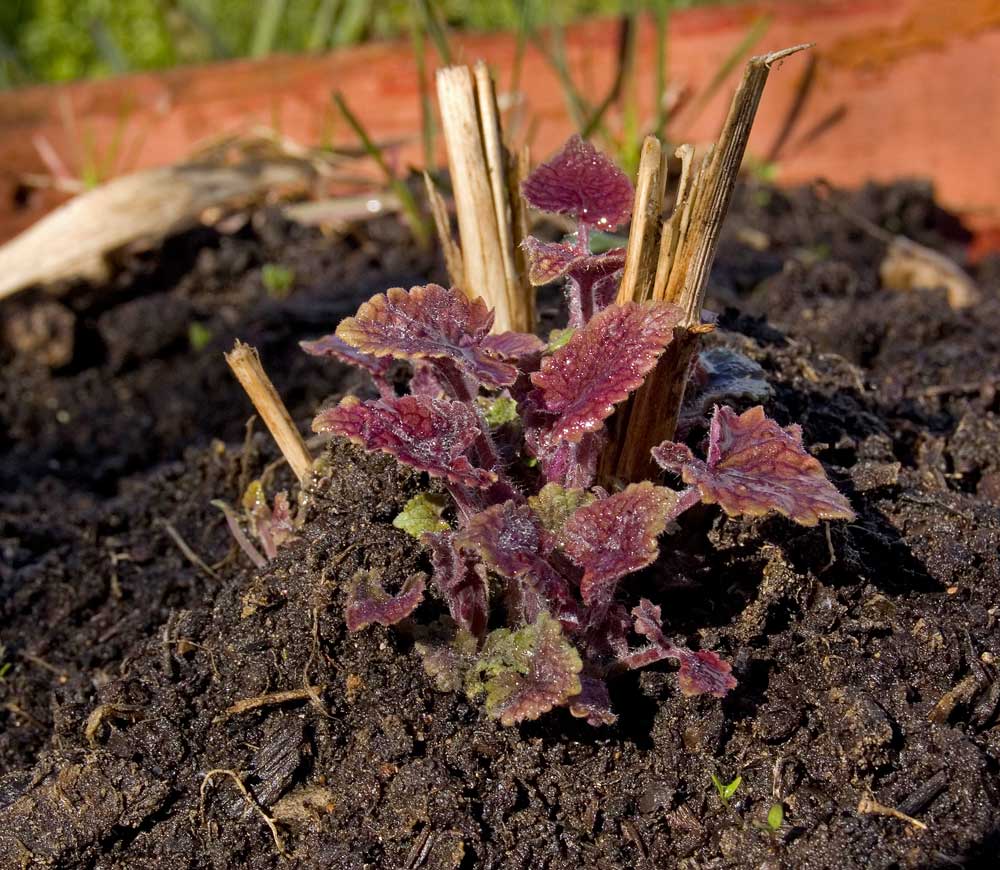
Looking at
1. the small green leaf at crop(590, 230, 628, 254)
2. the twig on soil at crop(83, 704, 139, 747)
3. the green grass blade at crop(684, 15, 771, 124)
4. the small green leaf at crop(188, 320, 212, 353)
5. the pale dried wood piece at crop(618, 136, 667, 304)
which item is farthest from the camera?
the green grass blade at crop(684, 15, 771, 124)

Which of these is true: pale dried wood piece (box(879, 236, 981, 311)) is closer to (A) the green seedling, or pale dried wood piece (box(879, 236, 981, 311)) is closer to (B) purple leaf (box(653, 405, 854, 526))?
(B) purple leaf (box(653, 405, 854, 526))

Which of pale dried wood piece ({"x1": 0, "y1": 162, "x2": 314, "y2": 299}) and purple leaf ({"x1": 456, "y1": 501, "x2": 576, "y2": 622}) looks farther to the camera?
pale dried wood piece ({"x1": 0, "y1": 162, "x2": 314, "y2": 299})

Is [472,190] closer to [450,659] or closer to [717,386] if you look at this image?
[717,386]

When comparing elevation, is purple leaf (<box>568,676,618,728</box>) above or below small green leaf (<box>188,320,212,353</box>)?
above

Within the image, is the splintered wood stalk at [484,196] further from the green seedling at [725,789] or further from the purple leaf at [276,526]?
the green seedling at [725,789]

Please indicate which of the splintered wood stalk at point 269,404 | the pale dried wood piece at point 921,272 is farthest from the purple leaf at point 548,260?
the pale dried wood piece at point 921,272

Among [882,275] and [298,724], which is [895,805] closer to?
[298,724]

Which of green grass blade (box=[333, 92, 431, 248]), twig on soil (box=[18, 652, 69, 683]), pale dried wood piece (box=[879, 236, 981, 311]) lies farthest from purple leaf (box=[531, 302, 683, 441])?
pale dried wood piece (box=[879, 236, 981, 311])
